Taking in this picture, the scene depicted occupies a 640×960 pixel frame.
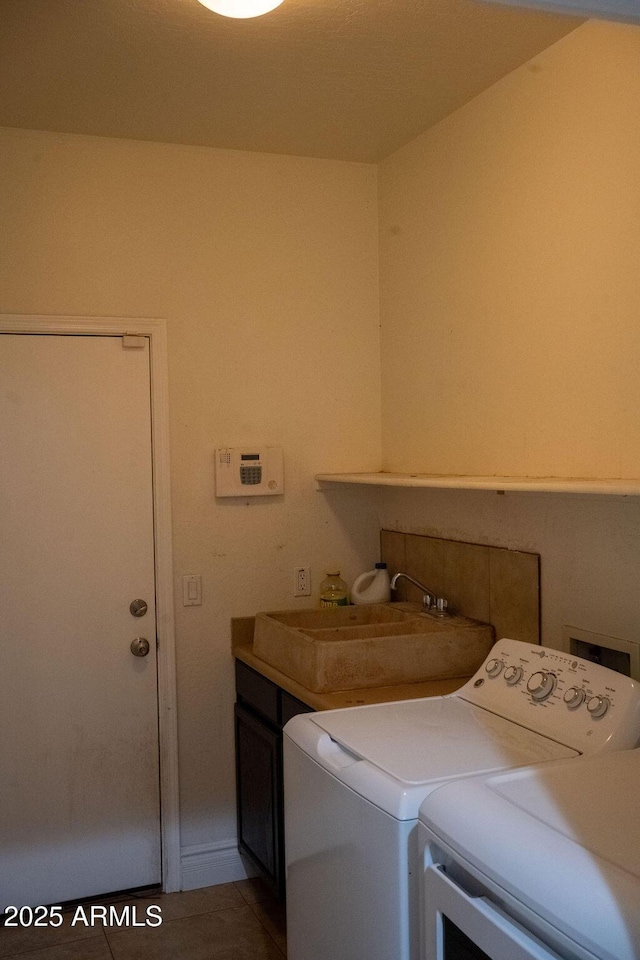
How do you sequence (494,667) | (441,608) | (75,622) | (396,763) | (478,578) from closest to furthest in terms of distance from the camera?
1. (396,763)
2. (494,667)
3. (478,578)
4. (441,608)
5. (75,622)

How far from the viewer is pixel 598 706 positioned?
181 cm

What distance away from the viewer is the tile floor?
2.62 metres

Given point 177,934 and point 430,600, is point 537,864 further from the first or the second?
point 177,934

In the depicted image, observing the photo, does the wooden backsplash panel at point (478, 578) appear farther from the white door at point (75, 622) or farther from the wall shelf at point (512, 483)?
the white door at point (75, 622)

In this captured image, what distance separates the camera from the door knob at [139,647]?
9.64ft

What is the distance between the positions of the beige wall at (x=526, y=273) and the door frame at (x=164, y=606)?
2.82 feet

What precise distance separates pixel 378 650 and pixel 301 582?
782mm

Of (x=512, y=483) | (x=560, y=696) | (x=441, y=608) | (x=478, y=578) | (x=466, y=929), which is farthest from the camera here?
(x=441, y=608)

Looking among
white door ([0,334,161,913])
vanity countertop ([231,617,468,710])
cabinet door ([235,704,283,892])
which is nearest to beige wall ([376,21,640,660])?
vanity countertop ([231,617,468,710])

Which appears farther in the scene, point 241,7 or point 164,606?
point 164,606

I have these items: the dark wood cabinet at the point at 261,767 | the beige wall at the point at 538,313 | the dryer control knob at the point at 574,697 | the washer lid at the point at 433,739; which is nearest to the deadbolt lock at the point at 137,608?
the dark wood cabinet at the point at 261,767

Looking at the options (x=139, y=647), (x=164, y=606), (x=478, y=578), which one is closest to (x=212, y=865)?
(x=139, y=647)

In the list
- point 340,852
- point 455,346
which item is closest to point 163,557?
point 455,346

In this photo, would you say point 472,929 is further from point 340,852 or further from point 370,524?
point 370,524
